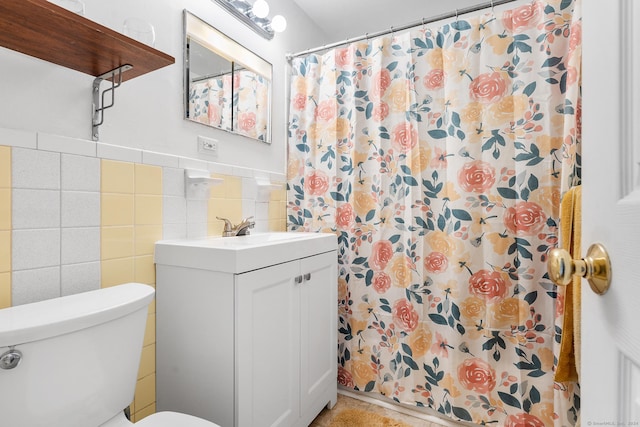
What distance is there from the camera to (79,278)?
1047mm

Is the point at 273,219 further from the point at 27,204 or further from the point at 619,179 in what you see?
the point at 619,179

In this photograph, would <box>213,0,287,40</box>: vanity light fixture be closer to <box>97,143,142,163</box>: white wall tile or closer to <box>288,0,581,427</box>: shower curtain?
<box>288,0,581,427</box>: shower curtain

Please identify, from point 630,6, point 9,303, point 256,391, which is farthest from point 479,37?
point 9,303

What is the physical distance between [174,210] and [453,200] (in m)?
1.29

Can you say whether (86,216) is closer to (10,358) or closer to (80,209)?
(80,209)

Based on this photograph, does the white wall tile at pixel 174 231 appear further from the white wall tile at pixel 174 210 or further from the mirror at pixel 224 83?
the mirror at pixel 224 83

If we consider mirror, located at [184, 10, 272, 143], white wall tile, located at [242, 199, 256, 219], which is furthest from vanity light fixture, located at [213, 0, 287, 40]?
white wall tile, located at [242, 199, 256, 219]

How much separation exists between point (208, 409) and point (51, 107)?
44.2 inches

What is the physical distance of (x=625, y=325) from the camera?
0.36 metres

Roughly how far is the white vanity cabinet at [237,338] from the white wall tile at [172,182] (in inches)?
9.2

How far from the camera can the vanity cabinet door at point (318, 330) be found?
1.44 m

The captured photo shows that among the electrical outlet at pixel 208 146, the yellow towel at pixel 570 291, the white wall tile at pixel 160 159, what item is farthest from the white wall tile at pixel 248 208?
the yellow towel at pixel 570 291

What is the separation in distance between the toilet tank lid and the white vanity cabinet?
0.20 m

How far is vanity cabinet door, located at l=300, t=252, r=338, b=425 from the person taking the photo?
1.44 m
